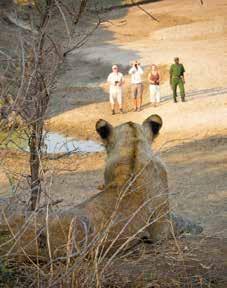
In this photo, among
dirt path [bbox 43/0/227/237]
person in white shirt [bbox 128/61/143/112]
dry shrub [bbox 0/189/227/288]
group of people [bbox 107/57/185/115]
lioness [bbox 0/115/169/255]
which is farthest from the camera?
person in white shirt [bbox 128/61/143/112]

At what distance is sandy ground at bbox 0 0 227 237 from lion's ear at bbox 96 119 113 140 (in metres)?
0.67

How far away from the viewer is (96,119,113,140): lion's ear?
7.45 meters

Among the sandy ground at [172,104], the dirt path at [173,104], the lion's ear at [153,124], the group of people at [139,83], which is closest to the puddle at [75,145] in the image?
the sandy ground at [172,104]

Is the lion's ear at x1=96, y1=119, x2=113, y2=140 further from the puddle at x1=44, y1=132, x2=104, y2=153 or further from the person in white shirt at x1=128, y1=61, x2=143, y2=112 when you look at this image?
the person in white shirt at x1=128, y1=61, x2=143, y2=112

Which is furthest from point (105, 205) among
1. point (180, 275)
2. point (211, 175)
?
point (211, 175)

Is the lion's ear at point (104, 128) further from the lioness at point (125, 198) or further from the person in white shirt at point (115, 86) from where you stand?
the person in white shirt at point (115, 86)

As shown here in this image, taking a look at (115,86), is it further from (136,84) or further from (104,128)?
(104,128)

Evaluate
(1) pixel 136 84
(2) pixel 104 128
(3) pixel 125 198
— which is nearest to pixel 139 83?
(1) pixel 136 84

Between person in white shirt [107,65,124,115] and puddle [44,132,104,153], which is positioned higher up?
person in white shirt [107,65,124,115]

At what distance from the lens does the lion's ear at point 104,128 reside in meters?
7.45

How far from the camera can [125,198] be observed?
6.52 metres

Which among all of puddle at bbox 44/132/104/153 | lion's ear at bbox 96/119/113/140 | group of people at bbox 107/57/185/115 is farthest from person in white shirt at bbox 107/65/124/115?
lion's ear at bbox 96/119/113/140

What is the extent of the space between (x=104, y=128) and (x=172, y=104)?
20474 mm

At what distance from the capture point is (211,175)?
60.1 ft
